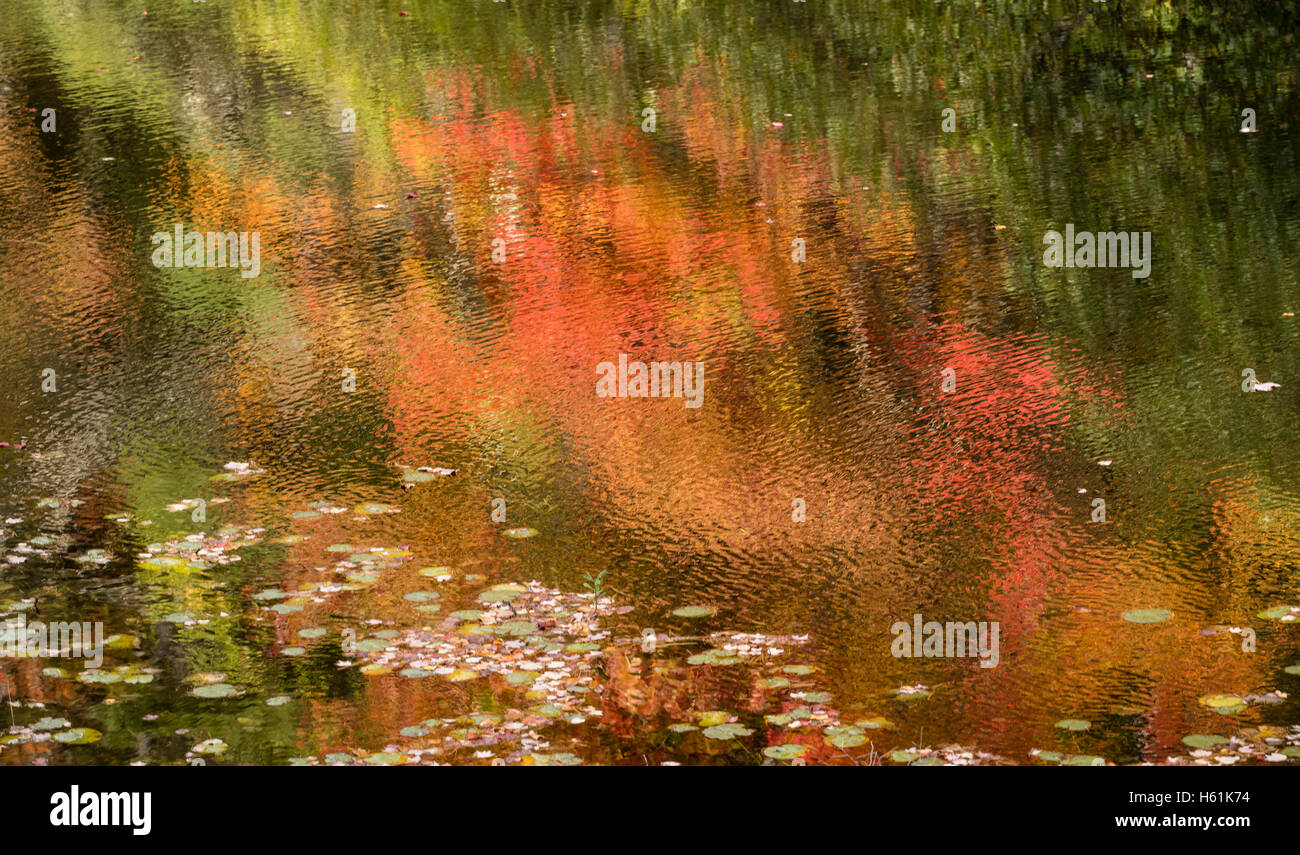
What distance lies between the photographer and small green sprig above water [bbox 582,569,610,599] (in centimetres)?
737

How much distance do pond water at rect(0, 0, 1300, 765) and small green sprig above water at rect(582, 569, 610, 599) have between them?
0.07 ft

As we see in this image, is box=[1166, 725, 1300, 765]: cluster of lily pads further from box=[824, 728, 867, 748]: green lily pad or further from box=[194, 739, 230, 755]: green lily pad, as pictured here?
box=[194, 739, 230, 755]: green lily pad

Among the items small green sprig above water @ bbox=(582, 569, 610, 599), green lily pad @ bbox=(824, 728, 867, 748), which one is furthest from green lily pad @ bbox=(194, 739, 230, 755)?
green lily pad @ bbox=(824, 728, 867, 748)

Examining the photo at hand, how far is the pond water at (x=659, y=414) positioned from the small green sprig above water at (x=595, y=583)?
21 mm

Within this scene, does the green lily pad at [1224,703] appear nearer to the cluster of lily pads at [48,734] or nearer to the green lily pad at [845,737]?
the green lily pad at [845,737]

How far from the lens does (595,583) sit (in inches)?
294

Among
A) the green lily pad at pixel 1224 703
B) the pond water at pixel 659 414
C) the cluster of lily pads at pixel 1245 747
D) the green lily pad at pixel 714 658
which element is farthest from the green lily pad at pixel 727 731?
the green lily pad at pixel 1224 703

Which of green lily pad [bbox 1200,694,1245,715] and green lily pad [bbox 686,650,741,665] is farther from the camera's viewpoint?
green lily pad [bbox 686,650,741,665]

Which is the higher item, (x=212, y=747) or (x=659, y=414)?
(x=659, y=414)

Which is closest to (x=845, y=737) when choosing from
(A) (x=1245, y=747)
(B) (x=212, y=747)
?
(A) (x=1245, y=747)

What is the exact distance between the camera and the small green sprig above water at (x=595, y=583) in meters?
7.37

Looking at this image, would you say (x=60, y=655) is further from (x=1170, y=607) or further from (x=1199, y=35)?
(x=1199, y=35)

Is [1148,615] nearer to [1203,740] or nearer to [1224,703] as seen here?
[1224,703]

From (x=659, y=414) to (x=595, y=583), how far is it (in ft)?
7.15
